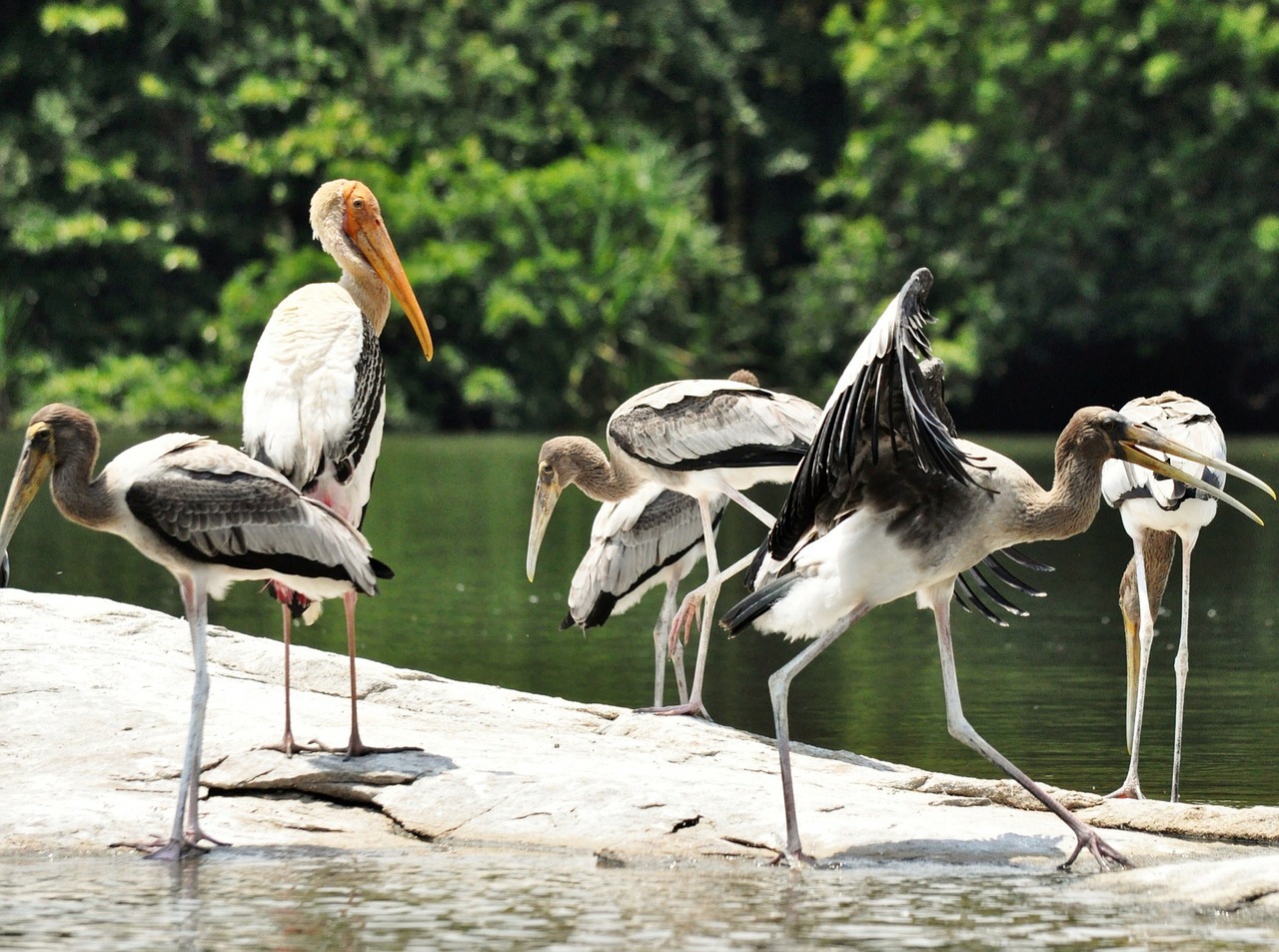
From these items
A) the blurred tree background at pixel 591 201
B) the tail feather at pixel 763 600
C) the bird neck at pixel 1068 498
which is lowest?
the tail feather at pixel 763 600

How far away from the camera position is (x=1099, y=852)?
20.0 feet

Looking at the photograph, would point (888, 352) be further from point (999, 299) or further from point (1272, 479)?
point (999, 299)

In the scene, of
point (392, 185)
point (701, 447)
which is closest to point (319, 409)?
point (701, 447)

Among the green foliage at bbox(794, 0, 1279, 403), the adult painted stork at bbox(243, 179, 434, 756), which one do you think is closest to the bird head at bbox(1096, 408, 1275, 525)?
the adult painted stork at bbox(243, 179, 434, 756)

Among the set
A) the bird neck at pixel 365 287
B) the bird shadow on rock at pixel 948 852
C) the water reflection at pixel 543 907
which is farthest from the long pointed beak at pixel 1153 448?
the bird neck at pixel 365 287

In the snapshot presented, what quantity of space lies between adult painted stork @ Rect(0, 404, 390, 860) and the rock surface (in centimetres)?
32

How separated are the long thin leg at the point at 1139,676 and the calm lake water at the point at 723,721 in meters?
0.19

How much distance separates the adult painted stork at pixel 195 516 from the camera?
6.36 m

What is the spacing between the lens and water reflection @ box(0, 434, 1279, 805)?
8.71m

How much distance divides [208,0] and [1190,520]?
99.6 ft

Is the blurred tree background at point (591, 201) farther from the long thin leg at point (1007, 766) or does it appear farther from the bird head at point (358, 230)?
the long thin leg at point (1007, 766)

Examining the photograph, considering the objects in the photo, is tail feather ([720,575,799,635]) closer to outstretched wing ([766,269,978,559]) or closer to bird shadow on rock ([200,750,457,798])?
outstretched wing ([766,269,978,559])

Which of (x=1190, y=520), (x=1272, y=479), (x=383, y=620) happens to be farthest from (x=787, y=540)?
(x=1272, y=479)

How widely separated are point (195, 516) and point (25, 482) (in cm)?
56
